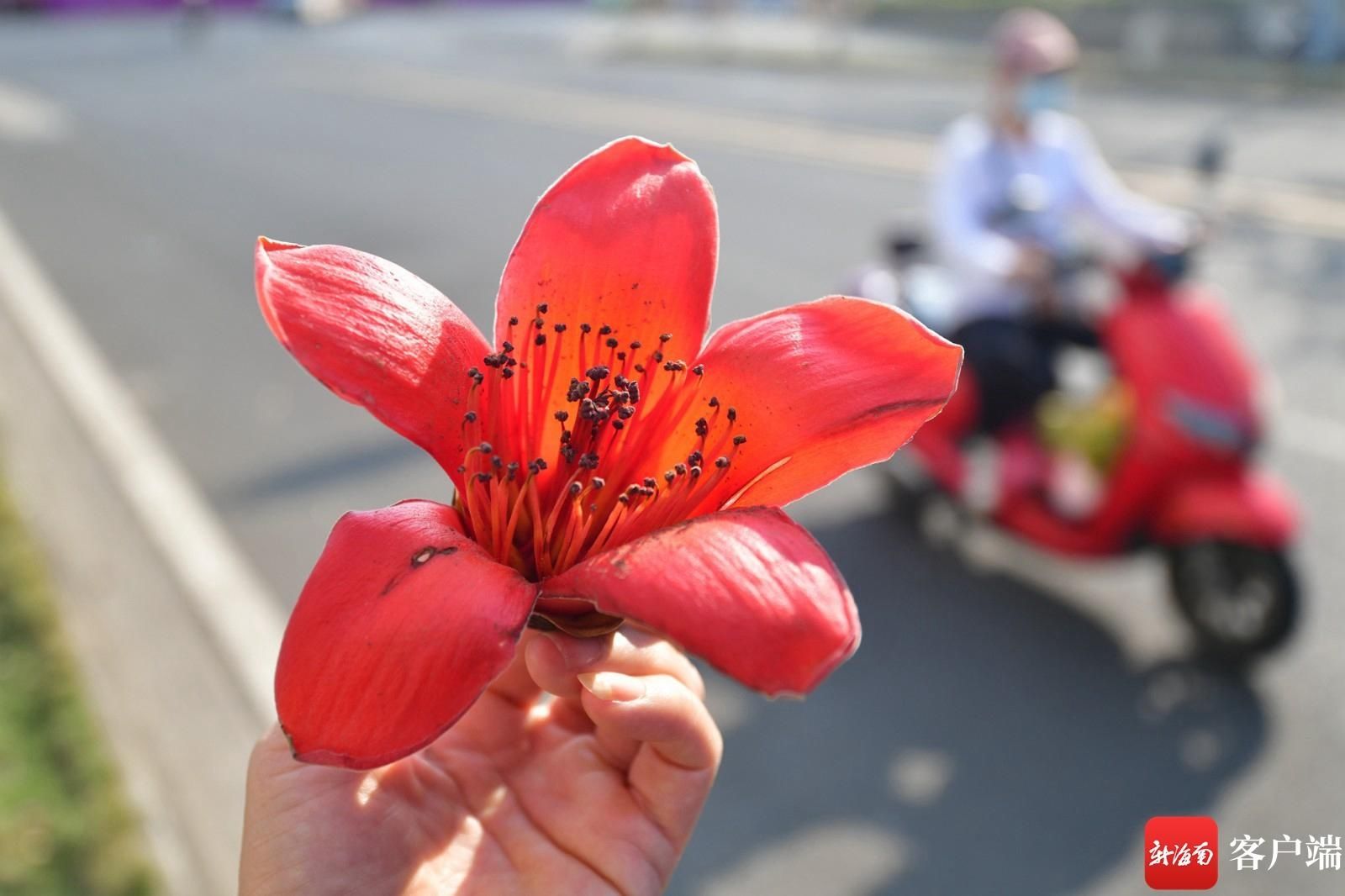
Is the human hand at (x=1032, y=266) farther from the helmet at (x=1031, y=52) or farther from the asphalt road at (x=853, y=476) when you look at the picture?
the asphalt road at (x=853, y=476)

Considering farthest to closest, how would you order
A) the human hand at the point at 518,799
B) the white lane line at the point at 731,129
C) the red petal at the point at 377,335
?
the white lane line at the point at 731,129 → the human hand at the point at 518,799 → the red petal at the point at 377,335

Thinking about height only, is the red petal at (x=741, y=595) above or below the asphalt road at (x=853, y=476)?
above

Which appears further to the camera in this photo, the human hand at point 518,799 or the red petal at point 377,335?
the human hand at point 518,799

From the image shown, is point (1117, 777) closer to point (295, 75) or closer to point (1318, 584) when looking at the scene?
point (1318, 584)

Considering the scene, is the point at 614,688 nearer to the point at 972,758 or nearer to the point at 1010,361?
the point at 972,758

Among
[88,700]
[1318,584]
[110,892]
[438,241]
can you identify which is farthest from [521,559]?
[438,241]

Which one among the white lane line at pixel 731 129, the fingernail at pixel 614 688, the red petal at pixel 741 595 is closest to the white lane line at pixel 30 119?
the white lane line at pixel 731 129
